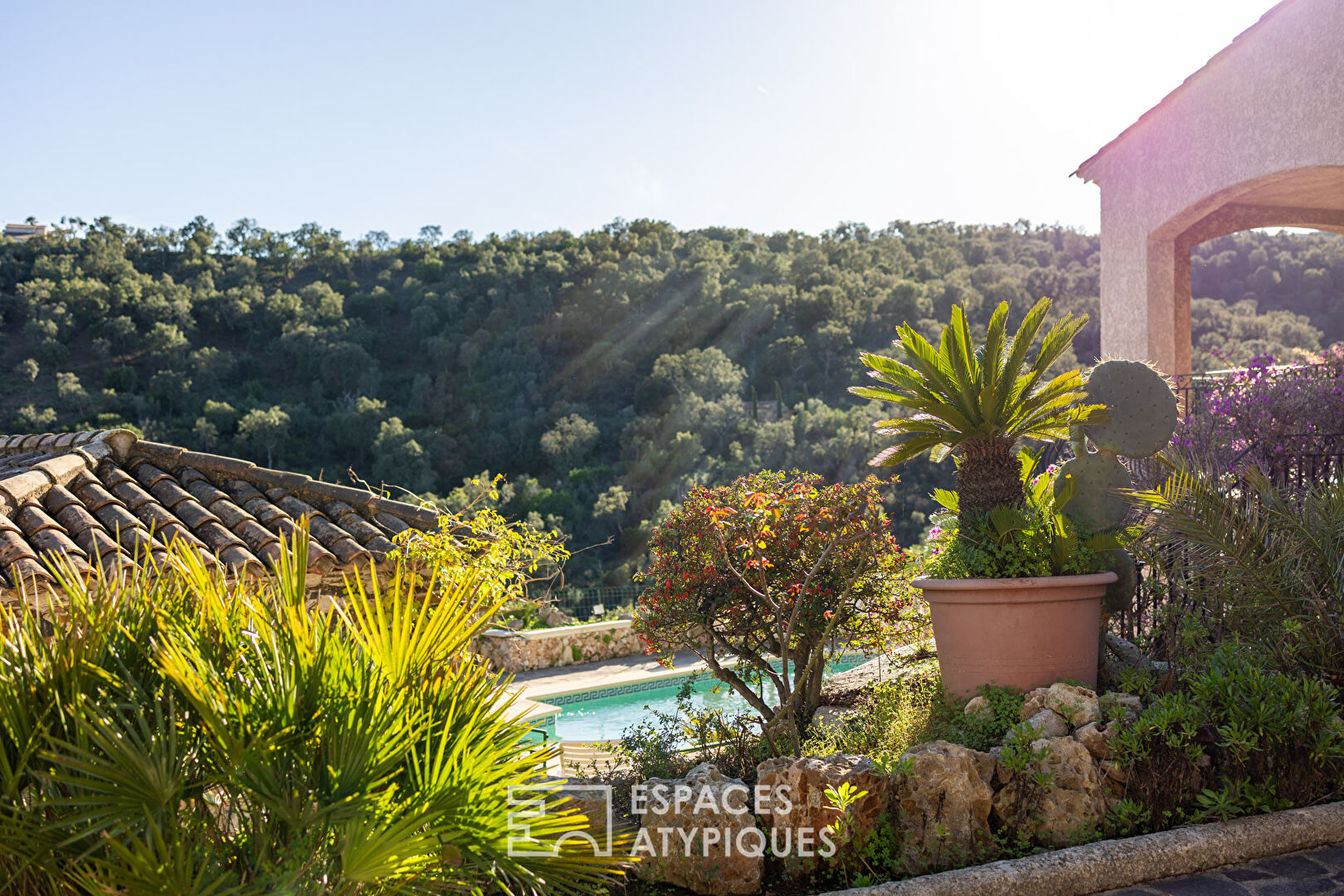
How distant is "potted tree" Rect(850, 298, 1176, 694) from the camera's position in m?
4.79

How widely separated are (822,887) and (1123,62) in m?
10.6

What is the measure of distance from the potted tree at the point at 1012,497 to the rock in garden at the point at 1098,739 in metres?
0.69

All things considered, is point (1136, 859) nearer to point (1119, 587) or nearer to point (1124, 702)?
point (1124, 702)

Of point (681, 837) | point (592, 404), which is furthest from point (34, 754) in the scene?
point (592, 404)

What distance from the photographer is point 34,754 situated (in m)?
2.22

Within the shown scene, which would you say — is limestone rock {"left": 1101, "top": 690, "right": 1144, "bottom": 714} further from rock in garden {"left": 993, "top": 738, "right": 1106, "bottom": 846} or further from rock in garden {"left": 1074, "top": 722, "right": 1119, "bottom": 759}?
rock in garden {"left": 993, "top": 738, "right": 1106, "bottom": 846}

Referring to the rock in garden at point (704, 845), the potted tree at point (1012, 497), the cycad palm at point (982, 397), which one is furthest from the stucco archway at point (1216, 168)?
the rock in garden at point (704, 845)

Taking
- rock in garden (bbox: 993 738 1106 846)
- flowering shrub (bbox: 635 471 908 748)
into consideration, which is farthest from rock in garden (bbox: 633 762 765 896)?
flowering shrub (bbox: 635 471 908 748)

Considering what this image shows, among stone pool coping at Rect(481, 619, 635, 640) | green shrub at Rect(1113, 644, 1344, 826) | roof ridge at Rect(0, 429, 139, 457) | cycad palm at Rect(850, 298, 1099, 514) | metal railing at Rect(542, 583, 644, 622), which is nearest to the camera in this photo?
green shrub at Rect(1113, 644, 1344, 826)

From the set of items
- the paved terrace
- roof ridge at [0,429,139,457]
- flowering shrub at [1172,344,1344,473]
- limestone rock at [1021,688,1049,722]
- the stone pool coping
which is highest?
flowering shrub at [1172,344,1344,473]

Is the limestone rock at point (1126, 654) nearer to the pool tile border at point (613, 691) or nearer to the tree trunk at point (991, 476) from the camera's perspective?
the tree trunk at point (991, 476)

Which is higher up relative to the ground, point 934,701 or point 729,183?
point 729,183

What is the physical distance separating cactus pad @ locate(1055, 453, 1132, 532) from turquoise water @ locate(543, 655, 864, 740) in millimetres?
4784

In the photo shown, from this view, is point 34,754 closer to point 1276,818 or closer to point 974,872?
point 974,872
